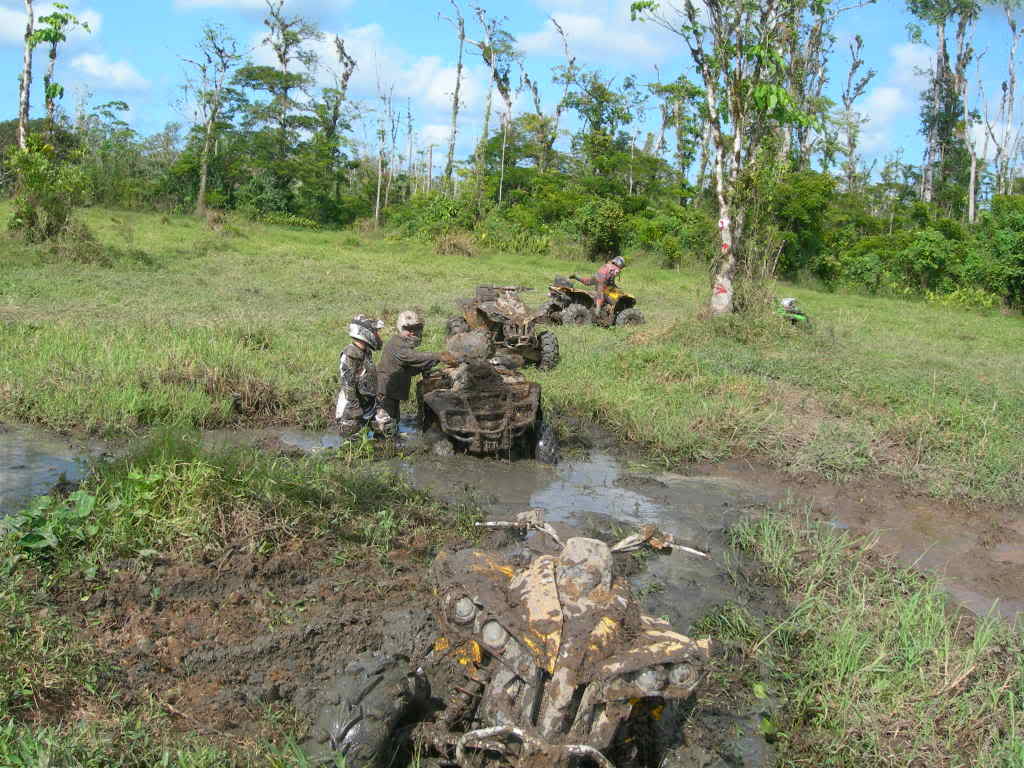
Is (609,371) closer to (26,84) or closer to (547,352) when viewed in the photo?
(547,352)

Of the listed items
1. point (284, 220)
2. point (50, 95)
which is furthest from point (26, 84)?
point (284, 220)

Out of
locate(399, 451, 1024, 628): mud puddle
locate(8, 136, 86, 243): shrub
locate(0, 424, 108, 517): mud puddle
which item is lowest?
locate(0, 424, 108, 517): mud puddle

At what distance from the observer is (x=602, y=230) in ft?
88.9

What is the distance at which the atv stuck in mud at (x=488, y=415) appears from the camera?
24.5ft

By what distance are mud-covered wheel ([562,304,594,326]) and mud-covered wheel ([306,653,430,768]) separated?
11.6 m

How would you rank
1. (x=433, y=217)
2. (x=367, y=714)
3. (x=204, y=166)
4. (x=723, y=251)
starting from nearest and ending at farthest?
1. (x=367, y=714)
2. (x=723, y=251)
3. (x=433, y=217)
4. (x=204, y=166)

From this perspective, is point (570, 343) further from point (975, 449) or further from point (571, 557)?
point (571, 557)

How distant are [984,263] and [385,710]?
894 inches

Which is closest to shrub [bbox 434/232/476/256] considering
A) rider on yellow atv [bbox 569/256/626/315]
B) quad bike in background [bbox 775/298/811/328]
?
rider on yellow atv [bbox 569/256/626/315]

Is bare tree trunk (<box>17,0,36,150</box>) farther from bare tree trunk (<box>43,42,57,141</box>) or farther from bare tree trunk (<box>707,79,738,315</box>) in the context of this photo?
bare tree trunk (<box>707,79,738,315</box>)

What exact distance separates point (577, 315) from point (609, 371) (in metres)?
4.40

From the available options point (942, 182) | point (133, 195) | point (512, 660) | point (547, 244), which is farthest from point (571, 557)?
point (942, 182)

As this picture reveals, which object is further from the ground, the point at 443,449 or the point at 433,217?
the point at 433,217

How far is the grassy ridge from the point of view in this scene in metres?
7.72
